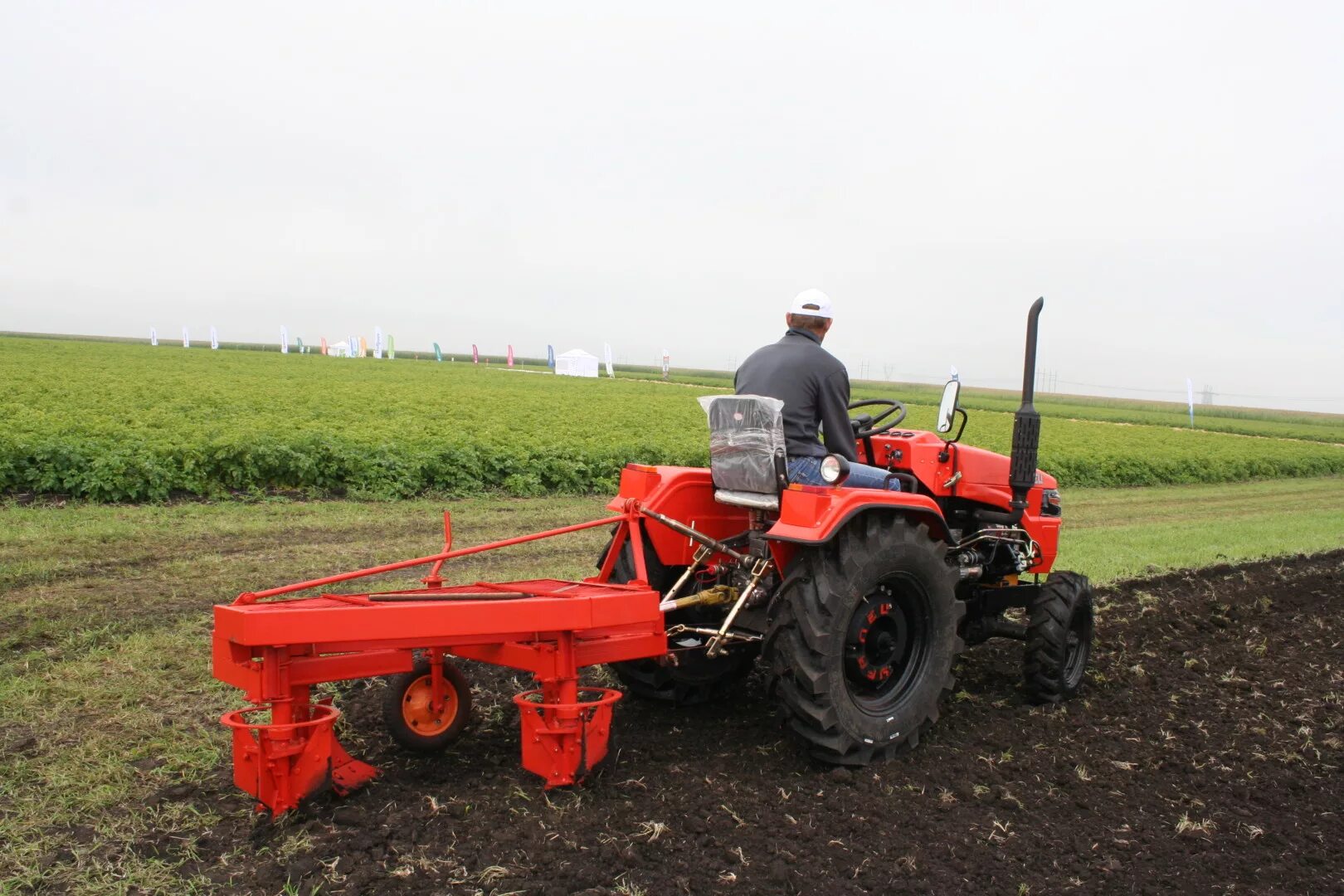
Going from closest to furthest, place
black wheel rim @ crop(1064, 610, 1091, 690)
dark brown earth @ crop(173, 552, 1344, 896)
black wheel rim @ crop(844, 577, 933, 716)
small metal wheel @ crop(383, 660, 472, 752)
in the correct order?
dark brown earth @ crop(173, 552, 1344, 896) → small metal wheel @ crop(383, 660, 472, 752) → black wheel rim @ crop(844, 577, 933, 716) → black wheel rim @ crop(1064, 610, 1091, 690)

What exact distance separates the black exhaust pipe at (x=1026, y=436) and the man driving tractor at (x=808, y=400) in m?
0.87

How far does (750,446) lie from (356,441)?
9064 mm

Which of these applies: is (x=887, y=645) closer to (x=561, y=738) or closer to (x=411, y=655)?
(x=561, y=738)

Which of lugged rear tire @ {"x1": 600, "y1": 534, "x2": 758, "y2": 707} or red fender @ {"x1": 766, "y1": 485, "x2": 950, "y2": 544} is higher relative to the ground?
red fender @ {"x1": 766, "y1": 485, "x2": 950, "y2": 544}

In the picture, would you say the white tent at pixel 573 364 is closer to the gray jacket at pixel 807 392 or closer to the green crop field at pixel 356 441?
the green crop field at pixel 356 441

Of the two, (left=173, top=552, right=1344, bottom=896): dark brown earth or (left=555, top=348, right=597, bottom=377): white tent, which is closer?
(left=173, top=552, right=1344, bottom=896): dark brown earth

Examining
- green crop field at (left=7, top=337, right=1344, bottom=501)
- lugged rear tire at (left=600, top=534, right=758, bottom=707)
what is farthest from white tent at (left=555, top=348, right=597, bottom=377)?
lugged rear tire at (left=600, top=534, right=758, bottom=707)

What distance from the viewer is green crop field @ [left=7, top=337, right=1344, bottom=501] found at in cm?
1041

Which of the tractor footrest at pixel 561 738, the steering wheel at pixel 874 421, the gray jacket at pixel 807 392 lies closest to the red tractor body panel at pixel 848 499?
the steering wheel at pixel 874 421

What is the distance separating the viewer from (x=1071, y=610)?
17.2ft

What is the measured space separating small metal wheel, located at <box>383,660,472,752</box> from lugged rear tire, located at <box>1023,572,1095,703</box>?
2.91m

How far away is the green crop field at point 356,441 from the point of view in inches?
410

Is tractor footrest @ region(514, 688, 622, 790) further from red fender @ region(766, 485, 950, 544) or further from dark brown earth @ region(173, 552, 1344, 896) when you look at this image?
red fender @ region(766, 485, 950, 544)

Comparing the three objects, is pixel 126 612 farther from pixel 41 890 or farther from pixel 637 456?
pixel 637 456
